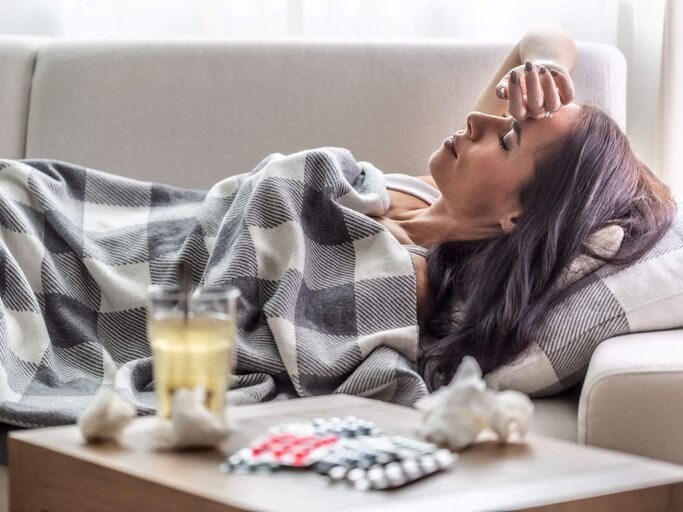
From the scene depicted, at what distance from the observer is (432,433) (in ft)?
2.73

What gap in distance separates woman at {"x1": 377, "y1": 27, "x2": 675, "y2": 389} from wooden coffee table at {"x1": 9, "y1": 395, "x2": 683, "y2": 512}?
0.49 m

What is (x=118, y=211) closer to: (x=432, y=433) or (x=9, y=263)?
(x=9, y=263)

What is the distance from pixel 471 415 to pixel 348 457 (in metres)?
0.12

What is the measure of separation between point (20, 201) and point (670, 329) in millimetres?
965

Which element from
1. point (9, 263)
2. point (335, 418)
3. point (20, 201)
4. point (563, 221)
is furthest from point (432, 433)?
point (20, 201)

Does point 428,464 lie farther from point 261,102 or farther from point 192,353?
point 261,102

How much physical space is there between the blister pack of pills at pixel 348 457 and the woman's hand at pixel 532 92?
2.73ft

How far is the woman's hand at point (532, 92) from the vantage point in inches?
60.6

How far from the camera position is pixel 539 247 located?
1413 mm

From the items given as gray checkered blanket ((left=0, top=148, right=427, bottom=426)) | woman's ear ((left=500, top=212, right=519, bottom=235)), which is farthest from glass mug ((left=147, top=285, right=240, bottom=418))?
woman's ear ((left=500, top=212, right=519, bottom=235))

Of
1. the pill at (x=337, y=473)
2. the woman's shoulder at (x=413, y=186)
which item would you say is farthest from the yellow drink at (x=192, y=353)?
the woman's shoulder at (x=413, y=186)

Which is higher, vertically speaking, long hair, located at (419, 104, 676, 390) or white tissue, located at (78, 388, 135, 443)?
white tissue, located at (78, 388, 135, 443)

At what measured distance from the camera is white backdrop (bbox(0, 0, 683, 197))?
239cm

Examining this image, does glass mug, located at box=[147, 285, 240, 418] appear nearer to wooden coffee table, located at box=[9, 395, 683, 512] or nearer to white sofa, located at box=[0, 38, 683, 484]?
wooden coffee table, located at box=[9, 395, 683, 512]
